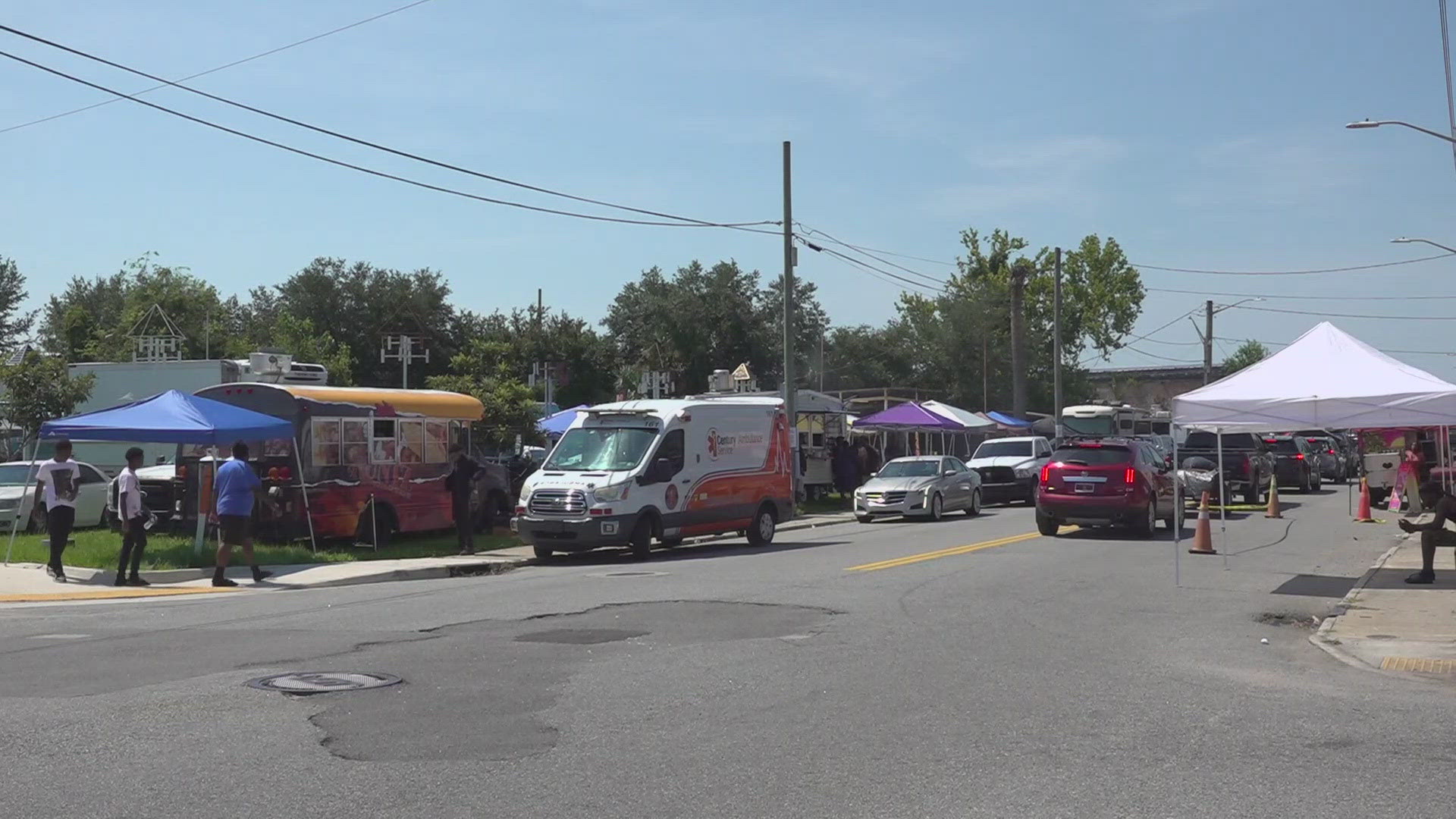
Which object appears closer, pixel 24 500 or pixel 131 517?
pixel 131 517

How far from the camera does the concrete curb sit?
11.3 m

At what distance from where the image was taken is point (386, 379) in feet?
243

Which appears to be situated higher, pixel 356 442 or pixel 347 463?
pixel 356 442

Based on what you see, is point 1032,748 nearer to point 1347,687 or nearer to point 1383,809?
point 1383,809

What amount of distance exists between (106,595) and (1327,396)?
47.7 ft

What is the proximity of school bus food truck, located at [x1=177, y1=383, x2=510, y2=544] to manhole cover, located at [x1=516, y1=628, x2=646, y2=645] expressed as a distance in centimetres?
1030

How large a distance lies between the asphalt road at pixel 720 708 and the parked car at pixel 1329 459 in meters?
34.4

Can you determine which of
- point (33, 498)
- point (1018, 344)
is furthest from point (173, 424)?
point (1018, 344)

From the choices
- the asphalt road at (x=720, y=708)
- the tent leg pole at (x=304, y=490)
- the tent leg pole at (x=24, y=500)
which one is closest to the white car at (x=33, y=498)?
the tent leg pole at (x=24, y=500)

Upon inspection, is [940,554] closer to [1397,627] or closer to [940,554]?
[940,554]

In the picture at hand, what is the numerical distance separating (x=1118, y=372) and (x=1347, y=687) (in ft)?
356

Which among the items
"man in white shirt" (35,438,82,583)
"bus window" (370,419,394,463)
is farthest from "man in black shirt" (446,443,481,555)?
"man in white shirt" (35,438,82,583)

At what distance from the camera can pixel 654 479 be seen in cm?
2136

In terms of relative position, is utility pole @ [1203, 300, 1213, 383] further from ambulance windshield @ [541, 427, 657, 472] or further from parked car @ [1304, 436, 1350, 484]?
ambulance windshield @ [541, 427, 657, 472]
